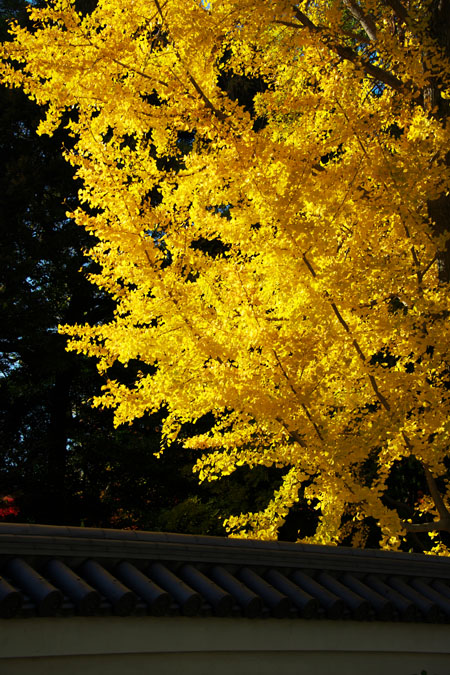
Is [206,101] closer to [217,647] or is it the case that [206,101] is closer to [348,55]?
[348,55]

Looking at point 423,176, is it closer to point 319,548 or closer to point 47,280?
point 319,548

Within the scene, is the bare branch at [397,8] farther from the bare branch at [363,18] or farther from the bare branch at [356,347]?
the bare branch at [356,347]

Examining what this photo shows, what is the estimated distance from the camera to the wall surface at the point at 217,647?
2.77 m

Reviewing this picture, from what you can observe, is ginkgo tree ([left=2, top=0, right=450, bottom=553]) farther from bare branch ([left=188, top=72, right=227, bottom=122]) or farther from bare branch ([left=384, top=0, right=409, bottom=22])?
bare branch ([left=384, top=0, right=409, bottom=22])

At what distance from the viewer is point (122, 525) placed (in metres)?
12.3

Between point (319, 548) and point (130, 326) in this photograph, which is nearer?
point (319, 548)

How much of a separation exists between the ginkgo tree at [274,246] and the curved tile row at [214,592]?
1.29 metres

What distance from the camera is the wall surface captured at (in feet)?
9.08

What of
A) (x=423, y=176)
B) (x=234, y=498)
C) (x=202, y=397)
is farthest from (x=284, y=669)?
(x=234, y=498)

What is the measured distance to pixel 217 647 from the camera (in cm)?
315

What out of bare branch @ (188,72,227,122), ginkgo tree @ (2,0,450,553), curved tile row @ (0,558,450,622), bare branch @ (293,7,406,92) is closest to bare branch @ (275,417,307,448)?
ginkgo tree @ (2,0,450,553)

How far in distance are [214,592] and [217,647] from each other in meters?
0.25

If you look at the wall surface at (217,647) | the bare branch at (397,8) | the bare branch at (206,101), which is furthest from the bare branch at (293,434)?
the bare branch at (397,8)

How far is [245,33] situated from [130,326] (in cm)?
261
